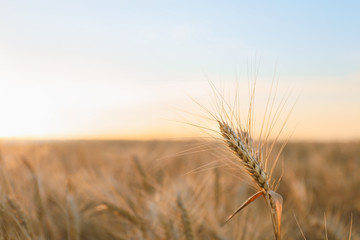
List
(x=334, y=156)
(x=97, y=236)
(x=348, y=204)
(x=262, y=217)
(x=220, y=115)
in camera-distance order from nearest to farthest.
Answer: (x=220, y=115), (x=97, y=236), (x=262, y=217), (x=348, y=204), (x=334, y=156)

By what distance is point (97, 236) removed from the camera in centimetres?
180

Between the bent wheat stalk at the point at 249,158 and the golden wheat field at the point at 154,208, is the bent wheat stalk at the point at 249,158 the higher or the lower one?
the higher one

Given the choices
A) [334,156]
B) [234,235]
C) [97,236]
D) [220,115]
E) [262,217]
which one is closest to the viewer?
[220,115]

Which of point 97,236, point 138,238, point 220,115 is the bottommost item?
point 97,236

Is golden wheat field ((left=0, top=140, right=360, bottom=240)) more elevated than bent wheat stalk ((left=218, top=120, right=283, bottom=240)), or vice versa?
bent wheat stalk ((left=218, top=120, right=283, bottom=240))

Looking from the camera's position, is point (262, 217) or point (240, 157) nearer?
point (240, 157)

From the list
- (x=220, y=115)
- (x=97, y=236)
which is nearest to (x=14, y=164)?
(x=97, y=236)

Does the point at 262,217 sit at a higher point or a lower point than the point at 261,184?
lower

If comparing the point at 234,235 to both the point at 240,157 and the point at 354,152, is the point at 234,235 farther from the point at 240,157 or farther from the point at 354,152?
the point at 354,152

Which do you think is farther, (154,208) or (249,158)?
(154,208)

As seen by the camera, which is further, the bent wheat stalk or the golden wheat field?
the golden wheat field

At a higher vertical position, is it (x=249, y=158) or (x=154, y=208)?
(x=249, y=158)

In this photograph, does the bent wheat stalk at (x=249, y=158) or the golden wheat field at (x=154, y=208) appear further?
the golden wheat field at (x=154, y=208)

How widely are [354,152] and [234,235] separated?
488cm
